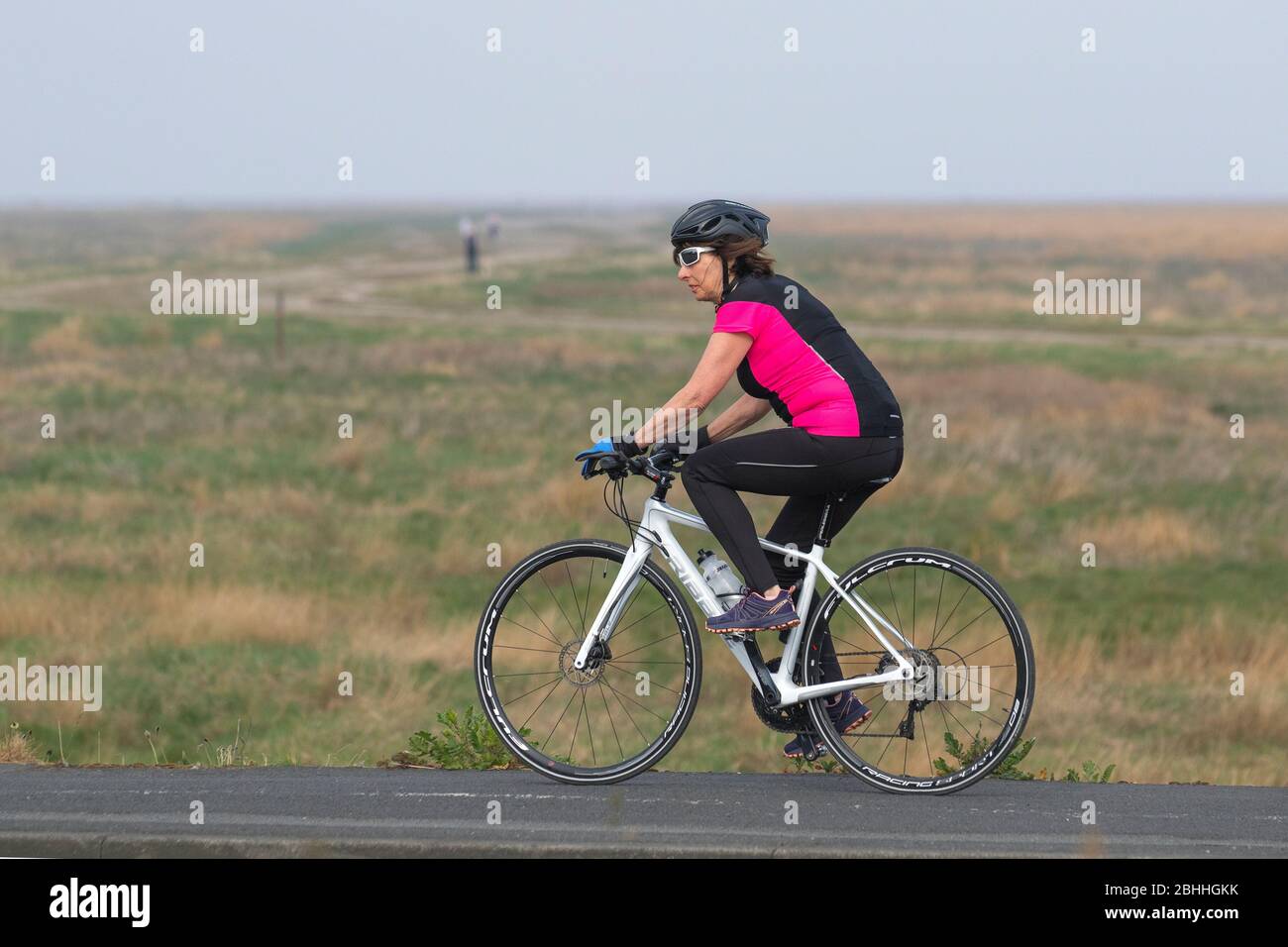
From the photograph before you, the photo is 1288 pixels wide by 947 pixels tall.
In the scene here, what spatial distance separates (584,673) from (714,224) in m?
1.67

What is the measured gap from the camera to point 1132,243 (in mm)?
117875

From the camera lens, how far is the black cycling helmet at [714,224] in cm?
588

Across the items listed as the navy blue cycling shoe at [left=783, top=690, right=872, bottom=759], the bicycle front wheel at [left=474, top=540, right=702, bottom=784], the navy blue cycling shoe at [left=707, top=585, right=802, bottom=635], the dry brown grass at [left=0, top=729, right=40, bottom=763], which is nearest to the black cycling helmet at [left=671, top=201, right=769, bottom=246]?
the bicycle front wheel at [left=474, top=540, right=702, bottom=784]

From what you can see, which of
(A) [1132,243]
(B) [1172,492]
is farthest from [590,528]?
(A) [1132,243]

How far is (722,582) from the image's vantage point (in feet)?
20.2

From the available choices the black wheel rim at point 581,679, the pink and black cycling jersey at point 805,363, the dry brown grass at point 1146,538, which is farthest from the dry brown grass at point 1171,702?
the pink and black cycling jersey at point 805,363

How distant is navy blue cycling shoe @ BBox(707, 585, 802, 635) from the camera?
19.4 feet

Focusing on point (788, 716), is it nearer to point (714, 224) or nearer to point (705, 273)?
point (705, 273)

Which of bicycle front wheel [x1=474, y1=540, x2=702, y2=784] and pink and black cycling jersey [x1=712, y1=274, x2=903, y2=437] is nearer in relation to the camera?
pink and black cycling jersey [x1=712, y1=274, x2=903, y2=437]

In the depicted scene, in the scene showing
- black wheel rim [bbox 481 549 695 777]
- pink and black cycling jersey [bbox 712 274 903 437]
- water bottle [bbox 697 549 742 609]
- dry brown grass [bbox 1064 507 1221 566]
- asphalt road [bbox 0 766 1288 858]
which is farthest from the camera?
dry brown grass [bbox 1064 507 1221 566]

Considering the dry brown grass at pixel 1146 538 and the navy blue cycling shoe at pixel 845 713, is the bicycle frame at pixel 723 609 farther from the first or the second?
the dry brown grass at pixel 1146 538

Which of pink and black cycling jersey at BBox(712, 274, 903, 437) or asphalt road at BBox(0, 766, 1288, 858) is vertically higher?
pink and black cycling jersey at BBox(712, 274, 903, 437)

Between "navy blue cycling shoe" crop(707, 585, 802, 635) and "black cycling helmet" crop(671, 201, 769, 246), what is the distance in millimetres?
1221

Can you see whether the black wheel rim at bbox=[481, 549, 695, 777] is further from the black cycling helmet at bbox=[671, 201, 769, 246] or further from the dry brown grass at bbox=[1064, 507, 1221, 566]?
the dry brown grass at bbox=[1064, 507, 1221, 566]
